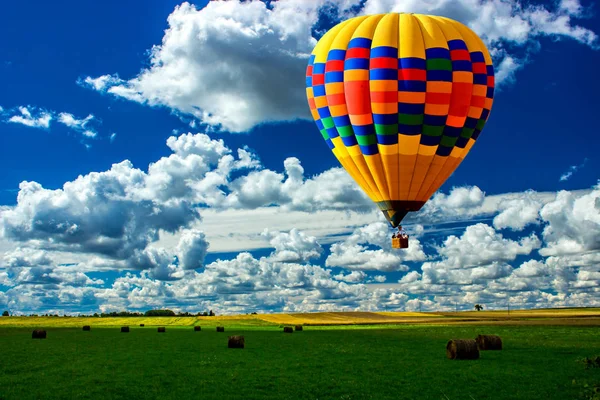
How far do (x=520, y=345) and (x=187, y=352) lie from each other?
59.3 ft

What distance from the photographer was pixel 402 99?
34188 millimetres

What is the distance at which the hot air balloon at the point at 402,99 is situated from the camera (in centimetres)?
3431

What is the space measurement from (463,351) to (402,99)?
14.7 m

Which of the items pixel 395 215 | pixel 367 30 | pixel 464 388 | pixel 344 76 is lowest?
pixel 464 388

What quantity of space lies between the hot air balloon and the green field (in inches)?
403

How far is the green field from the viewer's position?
1859 cm

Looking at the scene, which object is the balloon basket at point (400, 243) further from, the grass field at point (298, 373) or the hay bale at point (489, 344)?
the hay bale at point (489, 344)

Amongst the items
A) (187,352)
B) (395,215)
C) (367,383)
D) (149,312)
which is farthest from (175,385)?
(149,312)

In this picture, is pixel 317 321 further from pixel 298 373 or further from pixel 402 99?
pixel 298 373

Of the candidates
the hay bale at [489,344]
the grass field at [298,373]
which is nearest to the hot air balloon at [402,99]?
the hay bale at [489,344]

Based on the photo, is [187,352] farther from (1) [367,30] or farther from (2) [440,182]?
(1) [367,30]

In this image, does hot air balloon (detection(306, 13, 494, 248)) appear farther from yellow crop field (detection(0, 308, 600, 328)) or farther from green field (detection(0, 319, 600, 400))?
yellow crop field (detection(0, 308, 600, 328))

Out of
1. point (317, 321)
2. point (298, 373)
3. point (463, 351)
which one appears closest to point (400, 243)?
Result: point (463, 351)

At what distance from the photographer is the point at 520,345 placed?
109 feet
